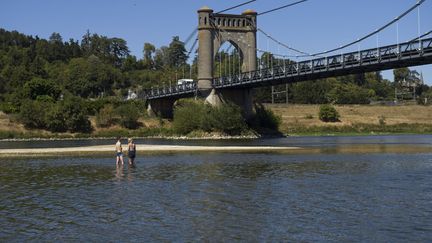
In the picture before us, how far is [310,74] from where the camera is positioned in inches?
3236

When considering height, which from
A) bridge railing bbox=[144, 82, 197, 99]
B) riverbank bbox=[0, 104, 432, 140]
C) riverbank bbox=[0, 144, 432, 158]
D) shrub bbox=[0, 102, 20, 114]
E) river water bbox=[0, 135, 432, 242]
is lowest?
river water bbox=[0, 135, 432, 242]

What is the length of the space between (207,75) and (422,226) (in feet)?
293

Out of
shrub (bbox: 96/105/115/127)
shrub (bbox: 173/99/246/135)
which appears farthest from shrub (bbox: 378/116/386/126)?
shrub (bbox: 96/105/115/127)

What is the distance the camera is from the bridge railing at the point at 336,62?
61.9 m

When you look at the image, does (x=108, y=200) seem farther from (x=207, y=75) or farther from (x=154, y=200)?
(x=207, y=75)

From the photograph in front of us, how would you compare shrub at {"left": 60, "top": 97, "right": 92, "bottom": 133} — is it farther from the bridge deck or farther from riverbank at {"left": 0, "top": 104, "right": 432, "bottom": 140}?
the bridge deck

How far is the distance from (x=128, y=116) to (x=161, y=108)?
45.3 ft

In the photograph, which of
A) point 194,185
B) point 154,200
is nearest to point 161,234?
point 154,200

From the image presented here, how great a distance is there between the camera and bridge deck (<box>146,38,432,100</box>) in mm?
61969

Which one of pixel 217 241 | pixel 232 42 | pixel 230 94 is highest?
pixel 232 42

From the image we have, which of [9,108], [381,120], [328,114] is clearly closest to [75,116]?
[9,108]

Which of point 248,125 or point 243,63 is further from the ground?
point 243,63

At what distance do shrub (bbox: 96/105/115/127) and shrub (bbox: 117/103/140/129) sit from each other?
1.55 meters

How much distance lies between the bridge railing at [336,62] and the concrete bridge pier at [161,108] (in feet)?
84.9
